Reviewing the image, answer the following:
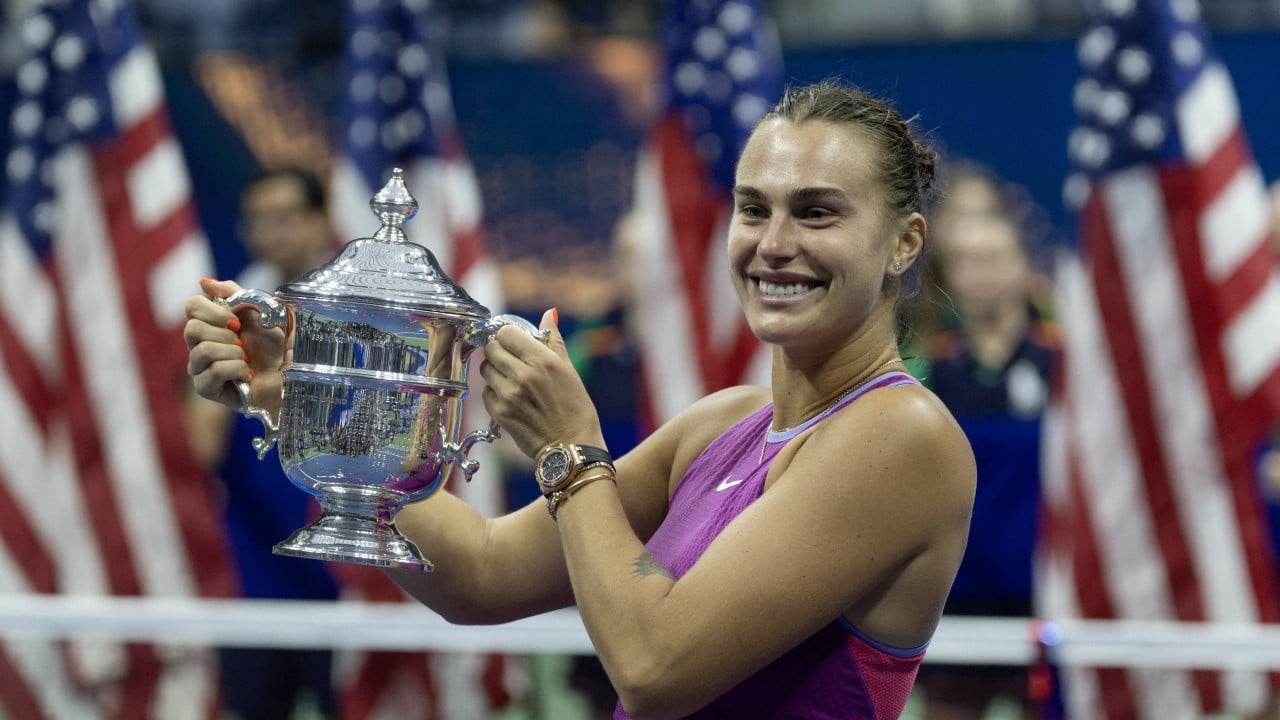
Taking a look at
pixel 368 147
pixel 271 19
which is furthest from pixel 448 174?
pixel 271 19

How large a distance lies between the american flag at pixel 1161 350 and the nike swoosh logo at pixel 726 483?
2.69 m

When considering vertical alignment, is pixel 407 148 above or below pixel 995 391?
above

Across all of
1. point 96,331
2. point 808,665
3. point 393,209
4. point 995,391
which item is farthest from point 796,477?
point 96,331

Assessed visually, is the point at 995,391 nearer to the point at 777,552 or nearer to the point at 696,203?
the point at 696,203

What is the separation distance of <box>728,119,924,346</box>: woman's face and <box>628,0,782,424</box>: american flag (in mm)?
2997

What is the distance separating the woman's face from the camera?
1.60 m

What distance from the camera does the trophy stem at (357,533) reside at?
1.69 m

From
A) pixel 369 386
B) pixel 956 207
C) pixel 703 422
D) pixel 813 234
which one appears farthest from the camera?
pixel 956 207

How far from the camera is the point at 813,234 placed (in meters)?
1.60

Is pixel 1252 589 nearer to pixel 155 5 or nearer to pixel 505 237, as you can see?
pixel 505 237

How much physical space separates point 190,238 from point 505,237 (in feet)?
8.33

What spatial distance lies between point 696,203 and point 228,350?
3171 mm

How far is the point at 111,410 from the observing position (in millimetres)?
4770

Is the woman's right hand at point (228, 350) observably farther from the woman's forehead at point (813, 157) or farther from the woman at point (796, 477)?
the woman's forehead at point (813, 157)
